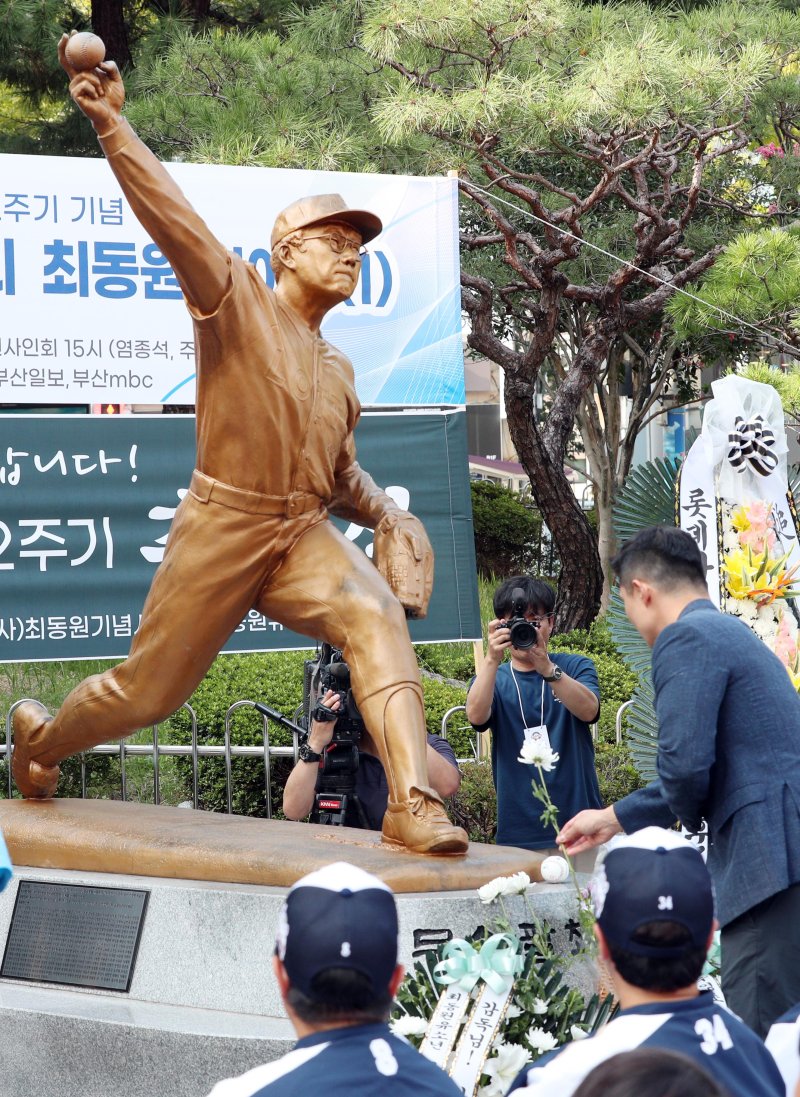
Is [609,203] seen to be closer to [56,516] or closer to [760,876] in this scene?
[56,516]

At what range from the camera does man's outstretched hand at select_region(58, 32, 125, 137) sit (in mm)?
3980

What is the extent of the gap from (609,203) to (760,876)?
10814 millimetres

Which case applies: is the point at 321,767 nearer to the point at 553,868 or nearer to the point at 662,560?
the point at 553,868

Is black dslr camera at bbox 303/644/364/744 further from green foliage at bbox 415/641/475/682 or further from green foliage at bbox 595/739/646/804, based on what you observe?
green foliage at bbox 415/641/475/682

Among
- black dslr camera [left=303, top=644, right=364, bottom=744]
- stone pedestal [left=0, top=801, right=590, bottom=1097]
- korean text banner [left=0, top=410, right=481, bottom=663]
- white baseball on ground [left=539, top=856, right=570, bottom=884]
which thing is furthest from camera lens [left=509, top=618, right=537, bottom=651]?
korean text banner [left=0, top=410, right=481, bottom=663]

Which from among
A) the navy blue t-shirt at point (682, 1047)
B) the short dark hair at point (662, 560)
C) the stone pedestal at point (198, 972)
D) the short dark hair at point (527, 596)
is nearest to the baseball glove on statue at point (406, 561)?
the short dark hair at point (527, 596)

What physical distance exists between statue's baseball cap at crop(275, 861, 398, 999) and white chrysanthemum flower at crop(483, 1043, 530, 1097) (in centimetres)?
120

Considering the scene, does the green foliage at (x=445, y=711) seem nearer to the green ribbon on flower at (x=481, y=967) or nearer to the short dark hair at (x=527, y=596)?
the short dark hair at (x=527, y=596)

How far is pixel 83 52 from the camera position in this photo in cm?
395

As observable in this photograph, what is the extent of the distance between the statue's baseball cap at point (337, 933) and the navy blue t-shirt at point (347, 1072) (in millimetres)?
67

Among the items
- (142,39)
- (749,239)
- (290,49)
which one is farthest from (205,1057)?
(142,39)

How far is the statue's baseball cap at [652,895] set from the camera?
85.5 inches

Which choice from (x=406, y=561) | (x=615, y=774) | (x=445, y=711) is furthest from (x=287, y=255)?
(x=445, y=711)

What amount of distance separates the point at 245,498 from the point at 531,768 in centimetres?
134
